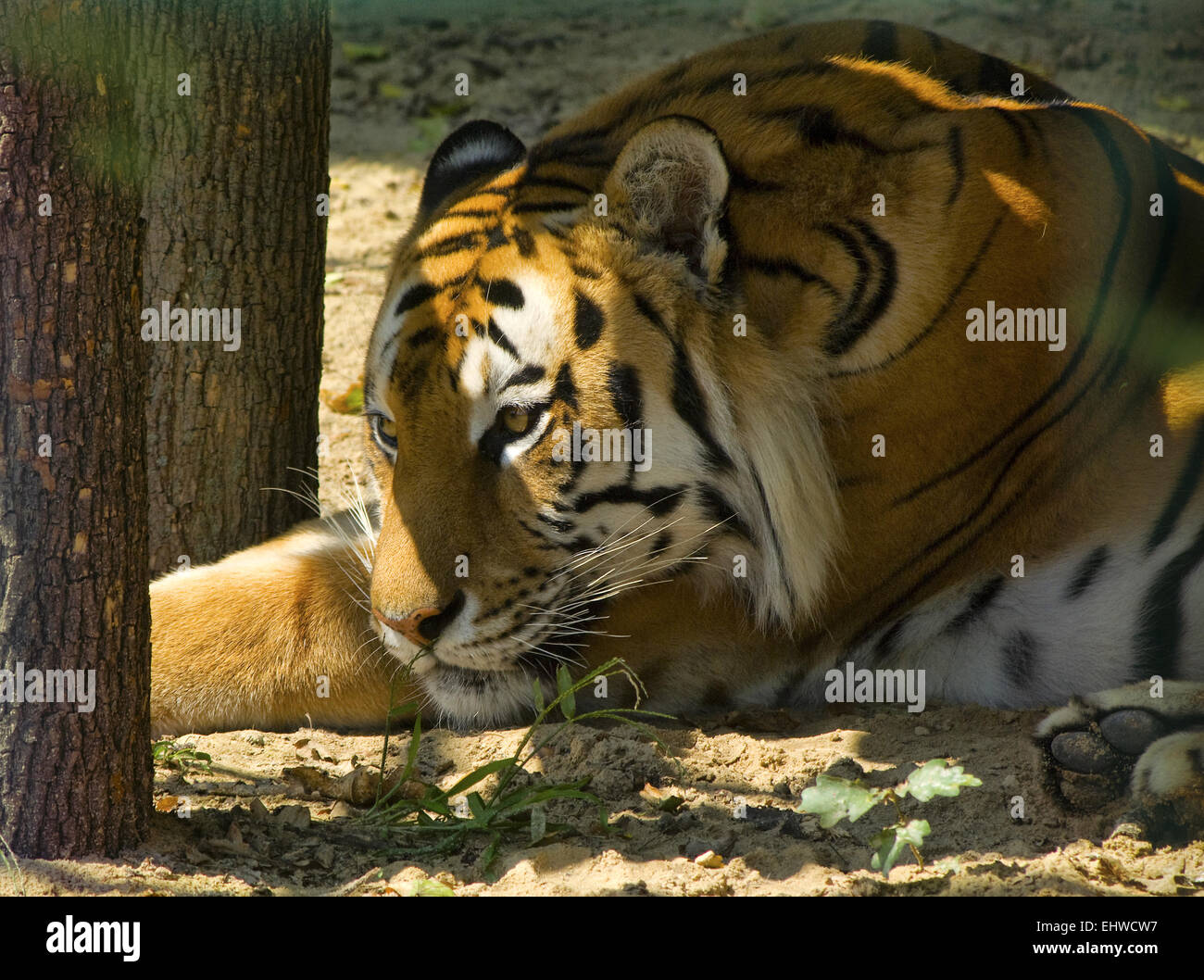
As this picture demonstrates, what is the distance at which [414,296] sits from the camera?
2670mm

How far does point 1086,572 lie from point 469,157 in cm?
169

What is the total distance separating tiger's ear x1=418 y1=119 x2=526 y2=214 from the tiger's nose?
1.04m

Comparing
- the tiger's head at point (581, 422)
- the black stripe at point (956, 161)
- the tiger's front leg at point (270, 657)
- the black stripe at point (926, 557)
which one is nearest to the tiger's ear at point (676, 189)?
the tiger's head at point (581, 422)

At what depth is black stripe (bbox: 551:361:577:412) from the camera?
96.7 inches

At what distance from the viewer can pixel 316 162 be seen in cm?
325

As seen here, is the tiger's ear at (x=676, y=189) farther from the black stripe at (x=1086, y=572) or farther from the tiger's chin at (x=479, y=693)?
the black stripe at (x=1086, y=572)

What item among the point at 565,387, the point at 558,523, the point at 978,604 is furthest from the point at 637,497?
the point at 978,604

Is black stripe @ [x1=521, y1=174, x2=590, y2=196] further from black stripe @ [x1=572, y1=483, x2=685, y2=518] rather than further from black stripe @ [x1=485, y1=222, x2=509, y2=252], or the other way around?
black stripe @ [x1=572, y1=483, x2=685, y2=518]

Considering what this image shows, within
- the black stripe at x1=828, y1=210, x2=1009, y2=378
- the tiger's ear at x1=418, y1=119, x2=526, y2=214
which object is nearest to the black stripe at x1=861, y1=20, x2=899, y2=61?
the black stripe at x1=828, y1=210, x2=1009, y2=378

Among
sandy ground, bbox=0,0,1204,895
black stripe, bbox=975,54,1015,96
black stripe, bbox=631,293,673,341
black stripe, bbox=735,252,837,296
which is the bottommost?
sandy ground, bbox=0,0,1204,895

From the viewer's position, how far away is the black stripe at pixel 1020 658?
2789 millimetres

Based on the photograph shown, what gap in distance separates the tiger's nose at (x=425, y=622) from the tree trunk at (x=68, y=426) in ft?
1.76

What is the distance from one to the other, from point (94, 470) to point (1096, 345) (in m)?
1.99
